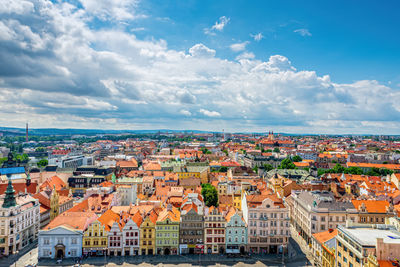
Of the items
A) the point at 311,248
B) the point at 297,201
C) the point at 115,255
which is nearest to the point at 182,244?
the point at 115,255

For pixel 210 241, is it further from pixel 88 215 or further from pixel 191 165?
pixel 191 165

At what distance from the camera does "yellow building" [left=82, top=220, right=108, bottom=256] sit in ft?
230

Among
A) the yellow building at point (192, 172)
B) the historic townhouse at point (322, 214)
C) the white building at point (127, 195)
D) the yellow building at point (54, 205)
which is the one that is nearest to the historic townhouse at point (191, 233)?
the historic townhouse at point (322, 214)

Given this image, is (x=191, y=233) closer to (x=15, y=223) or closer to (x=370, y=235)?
(x=370, y=235)

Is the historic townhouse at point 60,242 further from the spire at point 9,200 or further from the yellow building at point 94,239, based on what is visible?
the spire at point 9,200

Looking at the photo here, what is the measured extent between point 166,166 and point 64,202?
3161 inches

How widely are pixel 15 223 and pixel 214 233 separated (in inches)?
2118

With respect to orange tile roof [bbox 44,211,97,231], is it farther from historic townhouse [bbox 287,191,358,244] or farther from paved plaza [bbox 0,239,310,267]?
historic townhouse [bbox 287,191,358,244]

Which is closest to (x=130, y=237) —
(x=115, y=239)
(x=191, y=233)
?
(x=115, y=239)

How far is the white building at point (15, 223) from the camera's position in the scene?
2825 inches

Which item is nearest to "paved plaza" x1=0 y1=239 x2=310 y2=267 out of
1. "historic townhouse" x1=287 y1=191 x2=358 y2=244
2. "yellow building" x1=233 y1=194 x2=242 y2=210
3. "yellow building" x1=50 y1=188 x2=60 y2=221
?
"historic townhouse" x1=287 y1=191 x2=358 y2=244

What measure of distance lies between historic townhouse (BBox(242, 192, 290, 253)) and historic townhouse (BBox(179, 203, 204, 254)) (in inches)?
511

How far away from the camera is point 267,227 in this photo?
74062 millimetres

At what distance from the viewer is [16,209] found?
75000 mm
